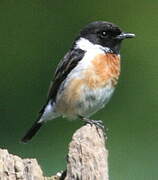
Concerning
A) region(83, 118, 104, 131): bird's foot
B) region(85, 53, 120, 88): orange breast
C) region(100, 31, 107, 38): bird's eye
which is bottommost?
region(83, 118, 104, 131): bird's foot

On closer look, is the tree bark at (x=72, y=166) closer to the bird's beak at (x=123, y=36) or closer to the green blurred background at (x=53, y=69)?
the green blurred background at (x=53, y=69)

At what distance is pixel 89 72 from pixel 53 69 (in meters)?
0.83

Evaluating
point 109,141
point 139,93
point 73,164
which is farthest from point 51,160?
point 73,164

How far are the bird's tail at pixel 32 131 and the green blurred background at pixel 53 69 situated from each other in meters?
0.04

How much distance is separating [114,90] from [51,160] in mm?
778

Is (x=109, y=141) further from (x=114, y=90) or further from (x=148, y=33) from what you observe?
(x=148, y=33)

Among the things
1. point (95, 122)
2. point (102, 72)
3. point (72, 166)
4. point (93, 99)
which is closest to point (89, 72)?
point (102, 72)

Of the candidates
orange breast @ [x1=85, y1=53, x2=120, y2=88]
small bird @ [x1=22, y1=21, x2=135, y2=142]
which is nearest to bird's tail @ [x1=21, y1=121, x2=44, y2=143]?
small bird @ [x1=22, y1=21, x2=135, y2=142]

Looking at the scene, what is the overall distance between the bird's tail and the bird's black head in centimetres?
78

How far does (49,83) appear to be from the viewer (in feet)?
25.7

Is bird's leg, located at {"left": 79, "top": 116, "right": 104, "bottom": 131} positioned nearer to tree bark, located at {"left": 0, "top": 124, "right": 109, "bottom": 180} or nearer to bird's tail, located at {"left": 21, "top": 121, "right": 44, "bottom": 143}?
bird's tail, located at {"left": 21, "top": 121, "right": 44, "bottom": 143}

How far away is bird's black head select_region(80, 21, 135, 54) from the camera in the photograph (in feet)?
23.9

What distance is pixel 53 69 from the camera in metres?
7.93

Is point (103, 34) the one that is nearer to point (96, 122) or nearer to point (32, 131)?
point (96, 122)
